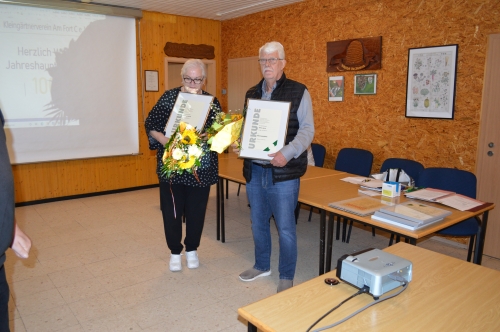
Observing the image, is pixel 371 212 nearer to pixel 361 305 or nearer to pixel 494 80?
pixel 361 305

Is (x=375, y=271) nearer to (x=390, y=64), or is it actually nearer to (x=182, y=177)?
(x=182, y=177)

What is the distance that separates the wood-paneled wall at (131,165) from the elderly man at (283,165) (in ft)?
12.3

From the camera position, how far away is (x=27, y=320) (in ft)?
8.29

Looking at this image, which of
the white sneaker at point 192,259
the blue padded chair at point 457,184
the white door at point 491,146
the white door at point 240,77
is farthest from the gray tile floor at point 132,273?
the white door at point 240,77

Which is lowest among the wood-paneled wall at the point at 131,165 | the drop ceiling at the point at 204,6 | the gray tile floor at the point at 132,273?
the gray tile floor at the point at 132,273

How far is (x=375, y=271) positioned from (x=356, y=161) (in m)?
3.10

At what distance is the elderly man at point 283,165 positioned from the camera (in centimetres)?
256

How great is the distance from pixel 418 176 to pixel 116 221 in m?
3.28

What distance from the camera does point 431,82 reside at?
4.04 metres

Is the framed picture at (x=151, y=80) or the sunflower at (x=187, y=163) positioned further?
the framed picture at (x=151, y=80)

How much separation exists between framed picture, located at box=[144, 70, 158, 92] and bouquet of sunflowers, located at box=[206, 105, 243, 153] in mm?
3797

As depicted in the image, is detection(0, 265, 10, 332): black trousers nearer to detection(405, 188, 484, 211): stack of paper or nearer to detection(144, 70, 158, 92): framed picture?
detection(405, 188, 484, 211): stack of paper

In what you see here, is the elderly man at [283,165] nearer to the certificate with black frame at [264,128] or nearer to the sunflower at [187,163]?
the certificate with black frame at [264,128]

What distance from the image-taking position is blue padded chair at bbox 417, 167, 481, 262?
10.0ft
